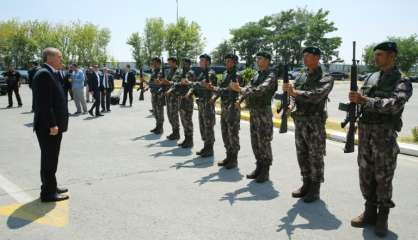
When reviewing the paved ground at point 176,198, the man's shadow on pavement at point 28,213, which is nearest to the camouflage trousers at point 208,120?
the paved ground at point 176,198

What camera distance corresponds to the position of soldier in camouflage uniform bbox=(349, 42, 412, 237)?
13.2 ft

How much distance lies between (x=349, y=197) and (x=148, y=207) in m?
2.61

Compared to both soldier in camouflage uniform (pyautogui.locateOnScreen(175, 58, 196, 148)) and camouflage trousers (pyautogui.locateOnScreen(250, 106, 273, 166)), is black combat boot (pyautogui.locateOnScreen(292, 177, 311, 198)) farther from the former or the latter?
soldier in camouflage uniform (pyautogui.locateOnScreen(175, 58, 196, 148))

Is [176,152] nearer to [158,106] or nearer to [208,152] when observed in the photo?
[208,152]

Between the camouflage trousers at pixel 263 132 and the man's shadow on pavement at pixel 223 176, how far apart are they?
0.45 meters

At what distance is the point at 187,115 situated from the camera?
8.88m

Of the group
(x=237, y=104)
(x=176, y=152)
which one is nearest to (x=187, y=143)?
(x=176, y=152)

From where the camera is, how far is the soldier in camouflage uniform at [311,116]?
5.04 m

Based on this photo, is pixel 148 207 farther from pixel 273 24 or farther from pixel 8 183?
pixel 273 24

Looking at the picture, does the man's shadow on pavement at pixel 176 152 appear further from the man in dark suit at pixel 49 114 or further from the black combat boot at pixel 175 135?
the man in dark suit at pixel 49 114

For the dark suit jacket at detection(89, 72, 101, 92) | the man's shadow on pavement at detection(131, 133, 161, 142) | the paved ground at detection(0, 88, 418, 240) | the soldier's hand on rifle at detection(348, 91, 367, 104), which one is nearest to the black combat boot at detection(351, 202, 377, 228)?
the paved ground at detection(0, 88, 418, 240)

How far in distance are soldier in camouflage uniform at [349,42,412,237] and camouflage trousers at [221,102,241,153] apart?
2.72m

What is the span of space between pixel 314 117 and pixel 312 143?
329mm

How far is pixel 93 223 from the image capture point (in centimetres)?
444
